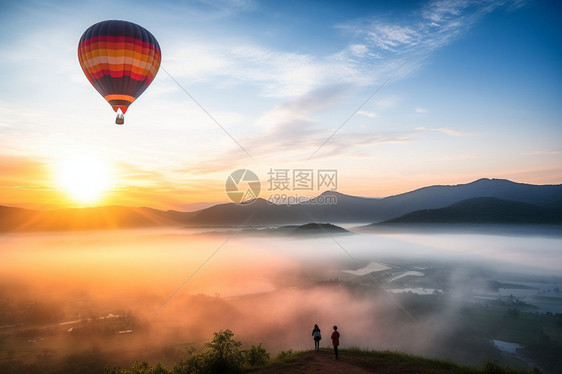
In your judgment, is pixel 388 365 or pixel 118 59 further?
pixel 118 59

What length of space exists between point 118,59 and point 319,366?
40702 millimetres

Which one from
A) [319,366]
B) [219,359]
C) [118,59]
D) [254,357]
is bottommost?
[254,357]

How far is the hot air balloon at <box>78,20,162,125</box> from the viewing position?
1594 inches

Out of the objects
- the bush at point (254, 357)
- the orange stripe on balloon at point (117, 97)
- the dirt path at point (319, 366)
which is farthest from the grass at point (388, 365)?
the orange stripe on balloon at point (117, 97)

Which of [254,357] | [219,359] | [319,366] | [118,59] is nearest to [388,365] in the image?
[319,366]

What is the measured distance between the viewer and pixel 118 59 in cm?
4078

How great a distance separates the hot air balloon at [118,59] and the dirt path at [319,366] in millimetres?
34602

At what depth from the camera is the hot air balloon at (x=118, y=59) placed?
4050cm

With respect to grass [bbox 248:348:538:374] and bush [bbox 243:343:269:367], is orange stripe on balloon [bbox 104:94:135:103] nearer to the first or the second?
bush [bbox 243:343:269:367]

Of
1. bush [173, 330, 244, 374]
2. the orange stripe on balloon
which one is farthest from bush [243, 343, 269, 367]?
the orange stripe on balloon

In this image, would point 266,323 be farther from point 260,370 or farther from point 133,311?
point 260,370

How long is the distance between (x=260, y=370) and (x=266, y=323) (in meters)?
137

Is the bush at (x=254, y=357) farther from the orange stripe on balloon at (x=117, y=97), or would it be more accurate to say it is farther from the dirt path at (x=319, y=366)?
the orange stripe on balloon at (x=117, y=97)

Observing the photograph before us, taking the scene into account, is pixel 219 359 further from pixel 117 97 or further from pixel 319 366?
pixel 117 97
